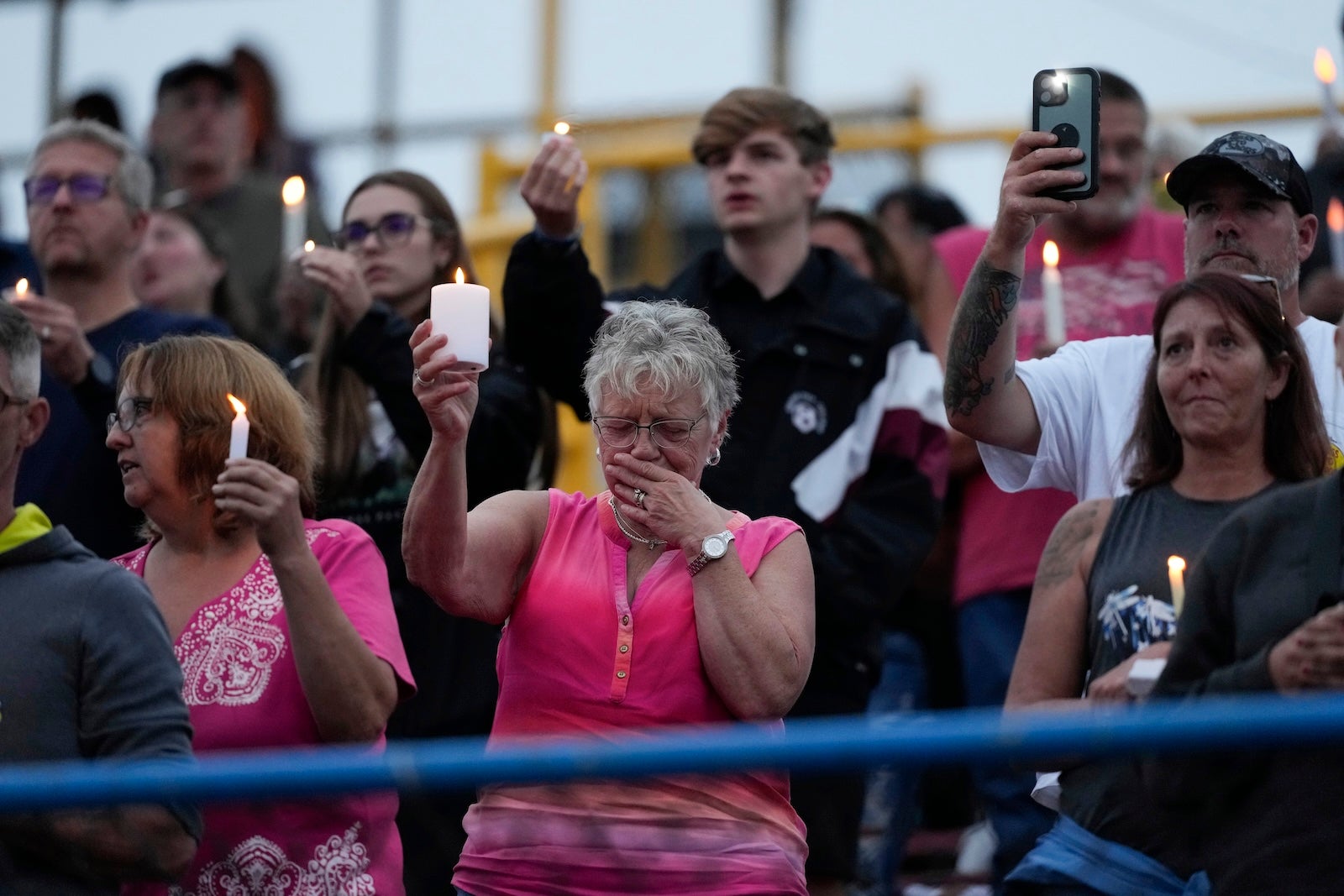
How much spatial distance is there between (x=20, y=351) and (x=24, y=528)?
477 mm

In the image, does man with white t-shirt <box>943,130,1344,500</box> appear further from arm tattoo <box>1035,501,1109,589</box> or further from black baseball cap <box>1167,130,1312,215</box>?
arm tattoo <box>1035,501,1109,589</box>

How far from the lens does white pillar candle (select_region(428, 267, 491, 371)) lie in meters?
3.60

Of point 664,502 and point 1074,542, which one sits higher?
point 664,502

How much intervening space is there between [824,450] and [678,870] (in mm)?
2140

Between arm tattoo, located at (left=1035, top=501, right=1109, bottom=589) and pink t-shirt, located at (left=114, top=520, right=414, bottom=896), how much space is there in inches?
49.5

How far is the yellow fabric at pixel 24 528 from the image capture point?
376cm

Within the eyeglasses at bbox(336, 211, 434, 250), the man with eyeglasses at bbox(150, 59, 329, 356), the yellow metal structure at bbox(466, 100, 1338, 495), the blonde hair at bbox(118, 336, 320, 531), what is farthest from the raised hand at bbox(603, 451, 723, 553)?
the yellow metal structure at bbox(466, 100, 1338, 495)

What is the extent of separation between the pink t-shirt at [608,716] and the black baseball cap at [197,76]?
399 centimetres

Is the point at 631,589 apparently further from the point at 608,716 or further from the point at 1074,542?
the point at 1074,542

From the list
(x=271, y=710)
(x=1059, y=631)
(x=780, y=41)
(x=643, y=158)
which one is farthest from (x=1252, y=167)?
(x=780, y=41)

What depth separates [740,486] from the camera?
16.7 feet

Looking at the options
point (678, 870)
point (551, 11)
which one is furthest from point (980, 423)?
point (551, 11)

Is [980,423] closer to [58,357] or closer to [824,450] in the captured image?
[824,450]

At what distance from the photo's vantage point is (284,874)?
139 inches
